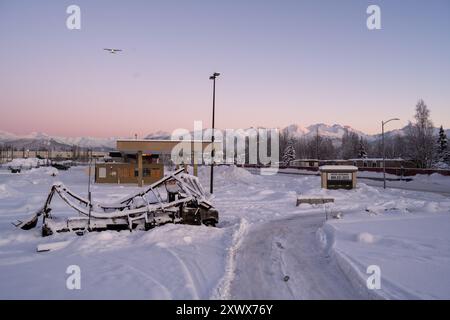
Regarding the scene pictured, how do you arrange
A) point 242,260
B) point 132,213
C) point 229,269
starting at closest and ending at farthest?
point 229,269 < point 242,260 < point 132,213

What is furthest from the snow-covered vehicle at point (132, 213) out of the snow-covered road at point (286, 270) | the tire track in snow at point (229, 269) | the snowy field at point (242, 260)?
the snow-covered road at point (286, 270)

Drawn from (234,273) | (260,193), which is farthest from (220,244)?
(260,193)

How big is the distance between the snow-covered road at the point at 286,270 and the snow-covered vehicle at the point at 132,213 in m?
2.44

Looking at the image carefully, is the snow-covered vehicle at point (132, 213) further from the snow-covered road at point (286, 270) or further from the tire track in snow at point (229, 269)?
the snow-covered road at point (286, 270)

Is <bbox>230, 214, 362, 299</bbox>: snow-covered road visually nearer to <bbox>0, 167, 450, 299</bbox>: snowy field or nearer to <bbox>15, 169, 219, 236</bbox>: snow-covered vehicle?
<bbox>0, 167, 450, 299</bbox>: snowy field

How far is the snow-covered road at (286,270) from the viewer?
6688mm

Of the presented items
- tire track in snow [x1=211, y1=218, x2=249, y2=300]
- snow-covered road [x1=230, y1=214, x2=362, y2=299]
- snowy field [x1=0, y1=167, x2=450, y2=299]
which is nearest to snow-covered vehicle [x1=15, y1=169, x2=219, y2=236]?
snowy field [x1=0, y1=167, x2=450, y2=299]

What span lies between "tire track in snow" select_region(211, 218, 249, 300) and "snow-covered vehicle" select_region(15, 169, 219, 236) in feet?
5.97

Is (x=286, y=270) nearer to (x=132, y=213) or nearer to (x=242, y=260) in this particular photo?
(x=242, y=260)

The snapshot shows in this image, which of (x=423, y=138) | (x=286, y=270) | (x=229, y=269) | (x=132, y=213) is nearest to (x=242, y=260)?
(x=229, y=269)

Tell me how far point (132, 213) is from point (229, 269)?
5.32 m

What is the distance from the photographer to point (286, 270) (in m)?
8.10

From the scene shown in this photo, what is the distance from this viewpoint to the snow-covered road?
6.69m
